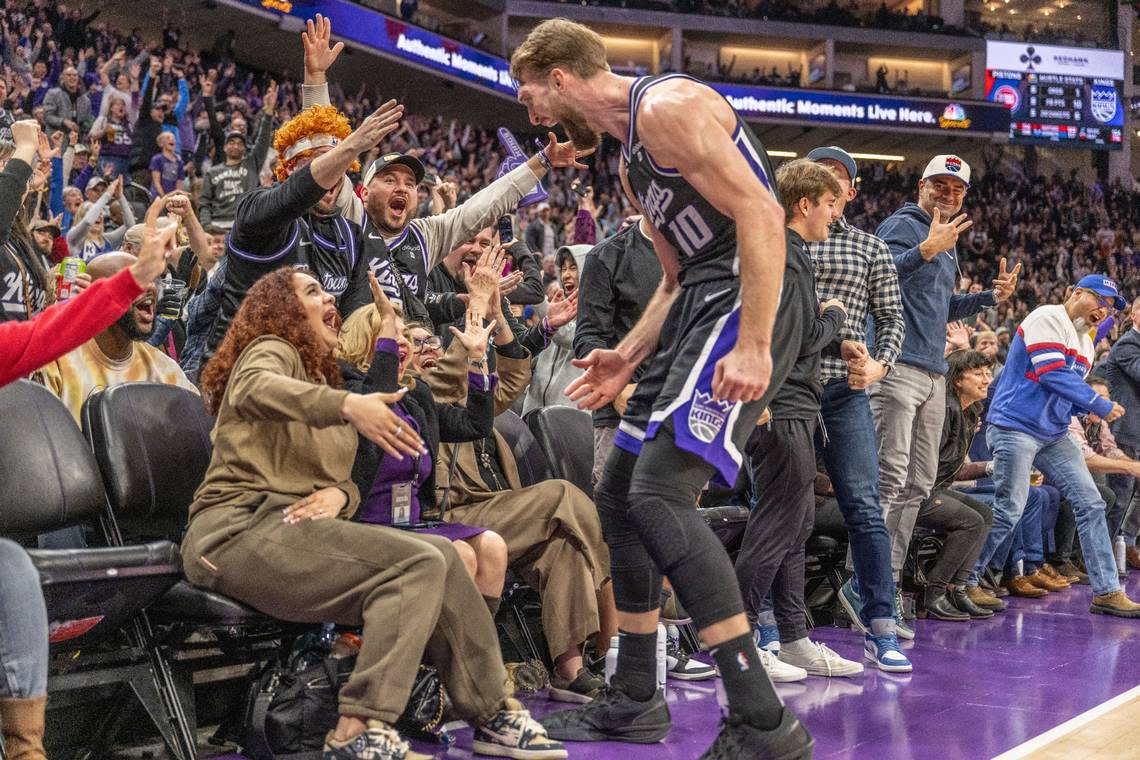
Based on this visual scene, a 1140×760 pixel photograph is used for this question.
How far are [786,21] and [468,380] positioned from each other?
26479 mm

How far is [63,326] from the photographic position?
2561 mm

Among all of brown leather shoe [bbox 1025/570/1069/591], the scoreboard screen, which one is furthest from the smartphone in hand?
the scoreboard screen

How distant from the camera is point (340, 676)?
3.02 metres

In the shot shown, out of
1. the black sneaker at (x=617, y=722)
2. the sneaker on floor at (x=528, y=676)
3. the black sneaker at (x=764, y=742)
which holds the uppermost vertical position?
the black sneaker at (x=764, y=742)

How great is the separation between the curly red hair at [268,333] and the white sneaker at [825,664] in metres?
2.17

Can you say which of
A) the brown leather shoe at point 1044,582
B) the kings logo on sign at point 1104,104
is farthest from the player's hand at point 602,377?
the kings logo on sign at point 1104,104

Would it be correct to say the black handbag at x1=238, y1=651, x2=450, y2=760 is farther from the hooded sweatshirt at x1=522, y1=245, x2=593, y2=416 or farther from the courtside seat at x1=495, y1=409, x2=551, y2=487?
the hooded sweatshirt at x1=522, y1=245, x2=593, y2=416

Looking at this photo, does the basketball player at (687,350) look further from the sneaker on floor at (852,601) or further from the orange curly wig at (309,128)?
the sneaker on floor at (852,601)

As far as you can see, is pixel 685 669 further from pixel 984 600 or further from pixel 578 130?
pixel 984 600

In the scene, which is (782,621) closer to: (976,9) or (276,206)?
(276,206)

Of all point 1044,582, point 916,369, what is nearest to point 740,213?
point 916,369

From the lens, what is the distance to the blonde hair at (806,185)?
421cm

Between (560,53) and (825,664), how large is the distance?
100 inches

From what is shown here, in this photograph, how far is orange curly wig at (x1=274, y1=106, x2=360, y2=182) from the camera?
399 centimetres
